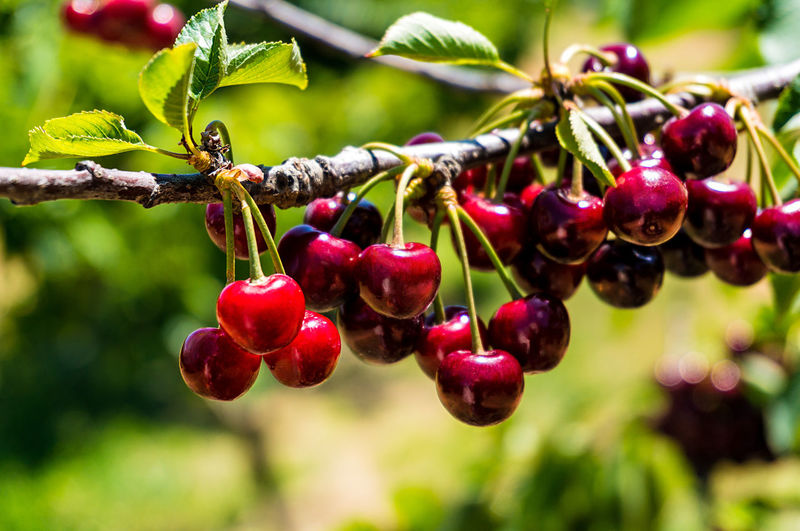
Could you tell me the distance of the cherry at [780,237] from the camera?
0.60 meters

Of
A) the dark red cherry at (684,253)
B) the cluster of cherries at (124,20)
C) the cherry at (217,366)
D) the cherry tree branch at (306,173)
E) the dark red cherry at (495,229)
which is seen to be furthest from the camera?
the cluster of cherries at (124,20)

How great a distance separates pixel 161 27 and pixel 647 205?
53.2 inches

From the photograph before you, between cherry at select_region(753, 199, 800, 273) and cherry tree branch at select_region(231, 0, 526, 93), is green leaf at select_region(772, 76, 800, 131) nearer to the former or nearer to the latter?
cherry at select_region(753, 199, 800, 273)

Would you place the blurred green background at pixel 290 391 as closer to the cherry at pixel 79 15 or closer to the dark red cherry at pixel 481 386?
the cherry at pixel 79 15

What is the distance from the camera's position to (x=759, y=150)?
625mm

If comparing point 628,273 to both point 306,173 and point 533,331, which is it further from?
point 306,173

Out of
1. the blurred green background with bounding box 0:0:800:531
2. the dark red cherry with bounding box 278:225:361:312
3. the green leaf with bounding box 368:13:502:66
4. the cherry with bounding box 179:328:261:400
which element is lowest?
the blurred green background with bounding box 0:0:800:531

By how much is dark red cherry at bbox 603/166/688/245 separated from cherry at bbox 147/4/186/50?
1282mm

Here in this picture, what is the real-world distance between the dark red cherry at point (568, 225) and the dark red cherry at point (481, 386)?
10 centimetres

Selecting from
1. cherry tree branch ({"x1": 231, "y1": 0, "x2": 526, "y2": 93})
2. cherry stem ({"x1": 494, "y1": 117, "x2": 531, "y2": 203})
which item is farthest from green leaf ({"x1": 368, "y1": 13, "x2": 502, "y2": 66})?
cherry tree branch ({"x1": 231, "y1": 0, "x2": 526, "y2": 93})

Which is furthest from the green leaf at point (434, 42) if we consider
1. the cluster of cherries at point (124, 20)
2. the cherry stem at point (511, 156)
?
the cluster of cherries at point (124, 20)

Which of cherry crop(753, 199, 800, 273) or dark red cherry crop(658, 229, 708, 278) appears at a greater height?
cherry crop(753, 199, 800, 273)

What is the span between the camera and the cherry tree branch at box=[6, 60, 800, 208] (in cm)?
39

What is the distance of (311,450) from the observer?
12.4ft
